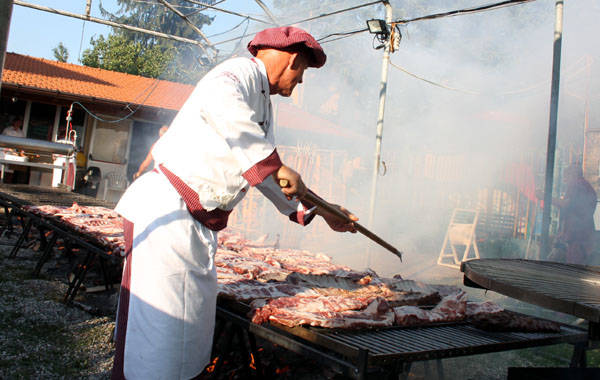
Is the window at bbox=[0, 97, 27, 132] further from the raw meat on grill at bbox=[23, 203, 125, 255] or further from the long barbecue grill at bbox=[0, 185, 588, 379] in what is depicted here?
the long barbecue grill at bbox=[0, 185, 588, 379]

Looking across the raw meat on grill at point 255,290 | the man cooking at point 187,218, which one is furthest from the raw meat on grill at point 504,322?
the man cooking at point 187,218

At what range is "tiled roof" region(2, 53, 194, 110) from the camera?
1421 centimetres

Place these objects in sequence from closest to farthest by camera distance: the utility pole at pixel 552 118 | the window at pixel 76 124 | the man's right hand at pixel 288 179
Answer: the man's right hand at pixel 288 179 → the utility pole at pixel 552 118 → the window at pixel 76 124

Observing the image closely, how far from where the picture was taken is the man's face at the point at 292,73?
2201mm

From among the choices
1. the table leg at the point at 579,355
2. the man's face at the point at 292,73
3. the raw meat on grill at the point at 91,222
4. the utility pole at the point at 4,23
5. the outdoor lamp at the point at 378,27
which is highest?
the outdoor lamp at the point at 378,27

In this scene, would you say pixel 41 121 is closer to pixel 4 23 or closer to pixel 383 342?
pixel 4 23

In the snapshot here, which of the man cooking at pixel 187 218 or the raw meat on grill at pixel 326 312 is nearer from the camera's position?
the man cooking at pixel 187 218

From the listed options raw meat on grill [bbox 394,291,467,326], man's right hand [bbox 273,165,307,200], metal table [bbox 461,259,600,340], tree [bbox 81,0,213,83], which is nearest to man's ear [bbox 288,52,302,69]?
man's right hand [bbox 273,165,307,200]

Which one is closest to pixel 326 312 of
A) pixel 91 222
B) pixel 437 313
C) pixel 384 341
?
pixel 384 341

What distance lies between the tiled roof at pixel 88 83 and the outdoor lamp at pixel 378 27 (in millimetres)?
9581

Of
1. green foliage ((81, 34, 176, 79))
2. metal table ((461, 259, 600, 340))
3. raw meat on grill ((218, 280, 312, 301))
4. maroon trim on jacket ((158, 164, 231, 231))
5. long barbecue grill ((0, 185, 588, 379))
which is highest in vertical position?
green foliage ((81, 34, 176, 79))

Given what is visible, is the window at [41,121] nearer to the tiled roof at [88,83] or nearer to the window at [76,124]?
the window at [76,124]

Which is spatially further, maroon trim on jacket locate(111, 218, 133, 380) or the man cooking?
maroon trim on jacket locate(111, 218, 133, 380)

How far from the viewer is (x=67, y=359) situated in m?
3.71
